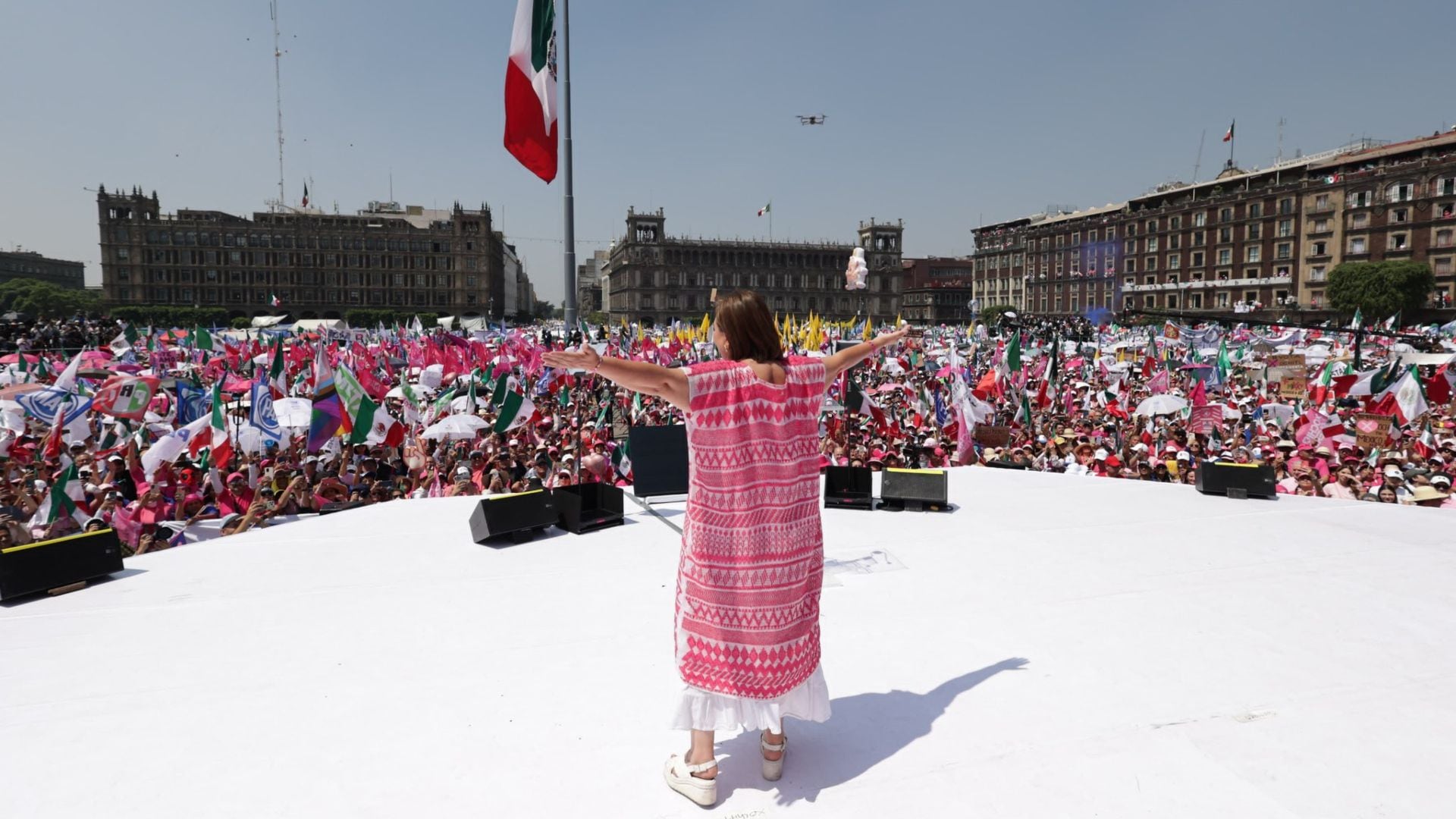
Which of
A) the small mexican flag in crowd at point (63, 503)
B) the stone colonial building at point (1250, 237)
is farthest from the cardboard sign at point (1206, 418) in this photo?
the stone colonial building at point (1250, 237)

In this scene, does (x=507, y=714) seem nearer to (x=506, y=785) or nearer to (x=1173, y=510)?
(x=506, y=785)

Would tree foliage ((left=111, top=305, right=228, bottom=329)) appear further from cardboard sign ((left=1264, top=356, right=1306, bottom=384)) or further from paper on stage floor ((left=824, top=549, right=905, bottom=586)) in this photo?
paper on stage floor ((left=824, top=549, right=905, bottom=586))

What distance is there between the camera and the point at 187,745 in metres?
2.45

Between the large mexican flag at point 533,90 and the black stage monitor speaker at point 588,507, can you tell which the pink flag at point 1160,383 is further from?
the black stage monitor speaker at point 588,507

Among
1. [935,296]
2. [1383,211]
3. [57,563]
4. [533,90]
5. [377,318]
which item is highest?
[1383,211]

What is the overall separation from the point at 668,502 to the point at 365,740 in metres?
3.37

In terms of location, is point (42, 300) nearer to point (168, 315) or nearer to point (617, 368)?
point (168, 315)

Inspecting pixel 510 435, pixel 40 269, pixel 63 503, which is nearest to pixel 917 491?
pixel 63 503

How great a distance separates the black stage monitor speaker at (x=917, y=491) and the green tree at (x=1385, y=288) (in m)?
57.6

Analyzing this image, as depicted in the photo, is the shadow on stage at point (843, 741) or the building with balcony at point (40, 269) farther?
the building with balcony at point (40, 269)

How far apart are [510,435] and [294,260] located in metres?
92.9

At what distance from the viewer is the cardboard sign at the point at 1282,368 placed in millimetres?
13734

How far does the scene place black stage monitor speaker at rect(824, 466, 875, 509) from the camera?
550 centimetres

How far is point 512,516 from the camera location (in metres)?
4.66
